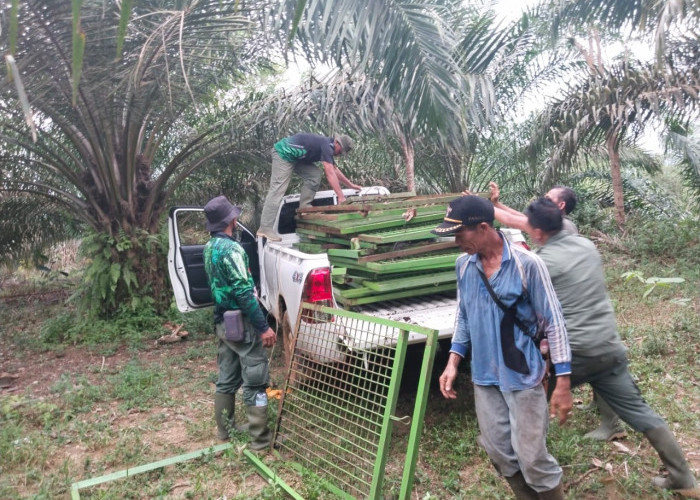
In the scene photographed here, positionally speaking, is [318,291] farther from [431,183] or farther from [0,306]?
[0,306]

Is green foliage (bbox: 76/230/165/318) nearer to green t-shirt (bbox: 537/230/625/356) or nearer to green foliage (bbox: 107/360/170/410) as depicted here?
green foliage (bbox: 107/360/170/410)

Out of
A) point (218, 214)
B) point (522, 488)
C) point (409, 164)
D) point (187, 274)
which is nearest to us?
point (522, 488)

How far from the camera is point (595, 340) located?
3057mm

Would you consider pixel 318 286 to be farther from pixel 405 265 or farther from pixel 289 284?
pixel 405 265

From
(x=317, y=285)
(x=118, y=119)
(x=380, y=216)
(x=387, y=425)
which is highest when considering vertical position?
(x=118, y=119)

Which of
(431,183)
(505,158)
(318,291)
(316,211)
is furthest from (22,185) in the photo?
(505,158)

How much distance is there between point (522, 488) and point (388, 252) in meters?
2.27

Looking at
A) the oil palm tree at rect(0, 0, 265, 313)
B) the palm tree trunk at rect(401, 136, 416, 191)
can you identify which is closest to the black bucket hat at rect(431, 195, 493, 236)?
the oil palm tree at rect(0, 0, 265, 313)

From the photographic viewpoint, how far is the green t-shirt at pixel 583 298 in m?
3.07

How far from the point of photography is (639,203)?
11.7 meters

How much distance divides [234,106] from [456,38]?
12.8 feet

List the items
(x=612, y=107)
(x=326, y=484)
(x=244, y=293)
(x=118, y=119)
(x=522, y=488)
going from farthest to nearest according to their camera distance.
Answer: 1. (x=612, y=107)
2. (x=118, y=119)
3. (x=244, y=293)
4. (x=326, y=484)
5. (x=522, y=488)

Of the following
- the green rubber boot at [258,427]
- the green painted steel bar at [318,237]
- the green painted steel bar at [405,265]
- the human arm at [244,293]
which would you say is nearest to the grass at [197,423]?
the green rubber boot at [258,427]

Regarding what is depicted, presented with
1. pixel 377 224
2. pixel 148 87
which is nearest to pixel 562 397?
pixel 377 224
